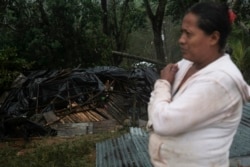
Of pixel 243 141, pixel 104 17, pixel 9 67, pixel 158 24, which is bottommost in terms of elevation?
pixel 243 141

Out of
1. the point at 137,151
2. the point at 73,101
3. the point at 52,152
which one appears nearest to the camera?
the point at 137,151

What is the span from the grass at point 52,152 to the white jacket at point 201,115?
16.9 feet

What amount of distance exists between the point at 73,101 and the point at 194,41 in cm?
933

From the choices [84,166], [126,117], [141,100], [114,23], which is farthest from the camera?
[114,23]

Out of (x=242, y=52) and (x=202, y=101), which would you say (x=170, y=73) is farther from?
(x=242, y=52)

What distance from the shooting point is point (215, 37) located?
59.7 inches

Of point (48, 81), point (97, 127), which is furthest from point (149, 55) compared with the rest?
point (97, 127)

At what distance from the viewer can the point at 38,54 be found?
14.2 meters

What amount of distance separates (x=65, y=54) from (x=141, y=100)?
17.2 feet

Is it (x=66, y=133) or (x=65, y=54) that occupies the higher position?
(x=65, y=54)

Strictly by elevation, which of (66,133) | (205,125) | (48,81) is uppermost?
(205,125)

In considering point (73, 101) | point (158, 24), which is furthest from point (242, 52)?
point (158, 24)

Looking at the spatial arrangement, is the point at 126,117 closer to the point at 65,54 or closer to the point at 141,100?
the point at 141,100

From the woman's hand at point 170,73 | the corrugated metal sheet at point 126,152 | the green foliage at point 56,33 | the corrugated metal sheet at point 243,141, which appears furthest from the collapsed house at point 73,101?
the woman's hand at point 170,73
